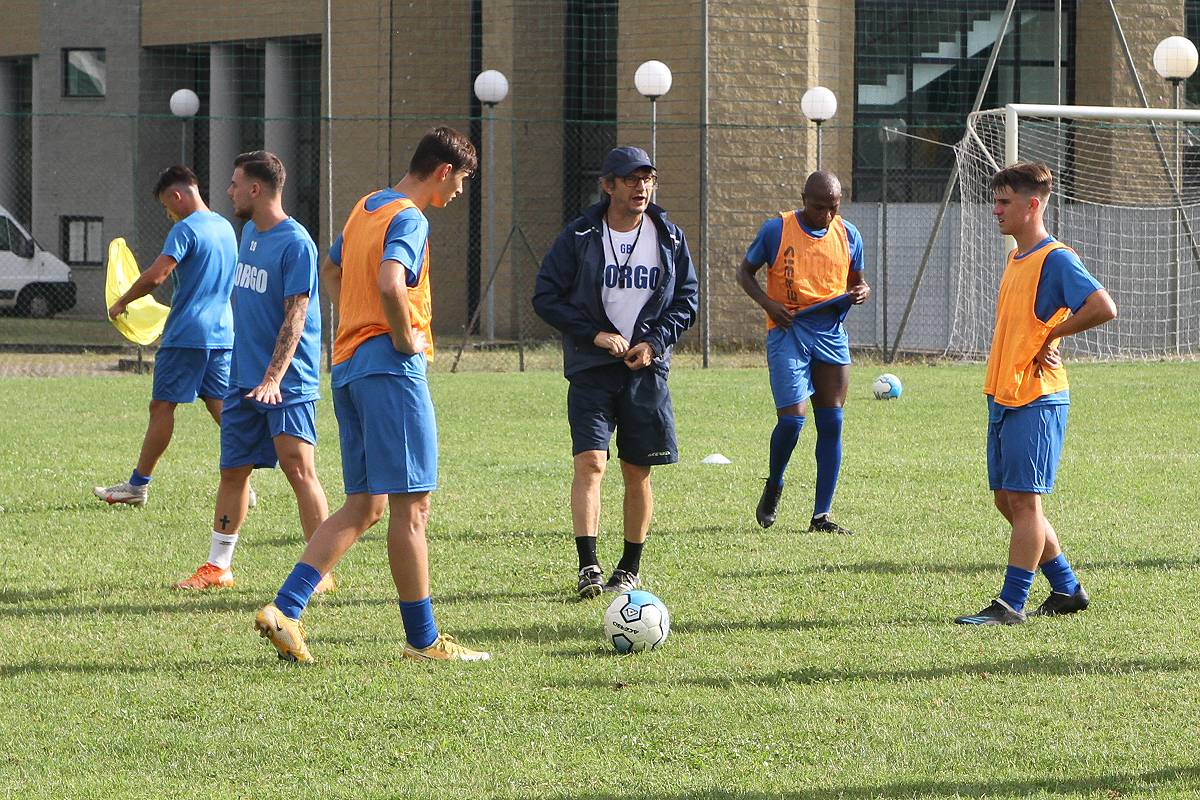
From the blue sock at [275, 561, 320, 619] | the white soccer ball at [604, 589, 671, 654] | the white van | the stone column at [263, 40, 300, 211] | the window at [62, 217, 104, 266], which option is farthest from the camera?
the window at [62, 217, 104, 266]

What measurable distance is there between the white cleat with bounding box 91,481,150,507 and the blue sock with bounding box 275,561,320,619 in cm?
399

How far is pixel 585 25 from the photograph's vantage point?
26281 mm

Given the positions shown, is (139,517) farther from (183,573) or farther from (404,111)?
(404,111)

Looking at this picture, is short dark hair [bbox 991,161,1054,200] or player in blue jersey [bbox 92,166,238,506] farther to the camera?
player in blue jersey [bbox 92,166,238,506]

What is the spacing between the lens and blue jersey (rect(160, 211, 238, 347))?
8.96 m

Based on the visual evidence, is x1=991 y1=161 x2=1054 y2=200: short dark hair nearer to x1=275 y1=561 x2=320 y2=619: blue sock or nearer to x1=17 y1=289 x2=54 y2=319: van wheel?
x1=275 y1=561 x2=320 y2=619: blue sock

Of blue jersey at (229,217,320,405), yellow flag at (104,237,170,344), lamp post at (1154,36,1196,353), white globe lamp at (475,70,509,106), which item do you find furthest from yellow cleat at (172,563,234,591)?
white globe lamp at (475,70,509,106)

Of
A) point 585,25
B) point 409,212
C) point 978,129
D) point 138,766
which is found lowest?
point 138,766

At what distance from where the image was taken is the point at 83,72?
3331 cm

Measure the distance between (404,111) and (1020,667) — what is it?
22837 mm

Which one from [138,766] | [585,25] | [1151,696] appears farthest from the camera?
[585,25]

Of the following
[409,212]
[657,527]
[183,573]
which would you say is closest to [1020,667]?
[409,212]

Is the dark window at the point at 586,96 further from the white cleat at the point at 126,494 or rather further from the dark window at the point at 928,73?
the white cleat at the point at 126,494

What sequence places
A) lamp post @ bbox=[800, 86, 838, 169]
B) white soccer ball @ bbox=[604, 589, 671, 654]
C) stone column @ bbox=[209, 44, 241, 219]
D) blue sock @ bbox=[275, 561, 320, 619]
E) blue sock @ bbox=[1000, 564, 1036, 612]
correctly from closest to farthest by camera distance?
1. blue sock @ bbox=[275, 561, 320, 619]
2. white soccer ball @ bbox=[604, 589, 671, 654]
3. blue sock @ bbox=[1000, 564, 1036, 612]
4. lamp post @ bbox=[800, 86, 838, 169]
5. stone column @ bbox=[209, 44, 241, 219]
